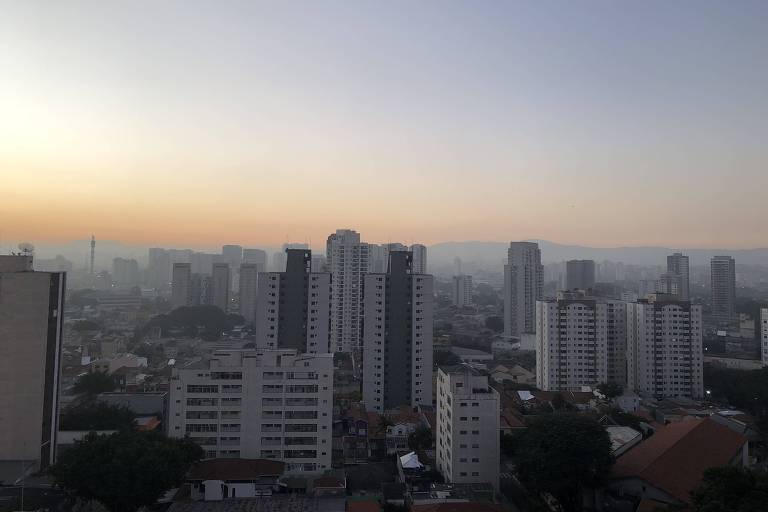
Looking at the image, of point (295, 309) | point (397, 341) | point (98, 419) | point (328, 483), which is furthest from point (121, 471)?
point (295, 309)

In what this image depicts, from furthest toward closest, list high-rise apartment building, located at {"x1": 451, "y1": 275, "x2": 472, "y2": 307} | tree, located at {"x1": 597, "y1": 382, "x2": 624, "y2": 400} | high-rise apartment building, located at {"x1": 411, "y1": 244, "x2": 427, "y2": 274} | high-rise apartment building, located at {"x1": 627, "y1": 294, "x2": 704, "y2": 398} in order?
high-rise apartment building, located at {"x1": 451, "y1": 275, "x2": 472, "y2": 307}
high-rise apartment building, located at {"x1": 411, "y1": 244, "x2": 427, "y2": 274}
high-rise apartment building, located at {"x1": 627, "y1": 294, "x2": 704, "y2": 398}
tree, located at {"x1": 597, "y1": 382, "x2": 624, "y2": 400}

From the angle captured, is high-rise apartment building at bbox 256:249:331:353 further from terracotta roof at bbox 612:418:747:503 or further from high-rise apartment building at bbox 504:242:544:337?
high-rise apartment building at bbox 504:242:544:337

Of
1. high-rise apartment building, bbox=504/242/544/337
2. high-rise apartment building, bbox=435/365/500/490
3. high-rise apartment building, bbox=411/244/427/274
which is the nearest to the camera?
high-rise apartment building, bbox=435/365/500/490

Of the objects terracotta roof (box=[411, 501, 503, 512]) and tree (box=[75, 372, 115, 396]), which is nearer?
terracotta roof (box=[411, 501, 503, 512])

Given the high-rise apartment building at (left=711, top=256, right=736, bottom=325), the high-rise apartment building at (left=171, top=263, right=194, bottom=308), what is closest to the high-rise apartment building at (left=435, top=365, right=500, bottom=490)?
the high-rise apartment building at (left=171, top=263, right=194, bottom=308)

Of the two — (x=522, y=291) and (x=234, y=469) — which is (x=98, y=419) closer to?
(x=234, y=469)

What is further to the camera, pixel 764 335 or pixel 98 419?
pixel 764 335

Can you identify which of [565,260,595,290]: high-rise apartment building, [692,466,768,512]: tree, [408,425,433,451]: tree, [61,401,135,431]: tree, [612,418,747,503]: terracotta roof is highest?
[565,260,595,290]: high-rise apartment building
